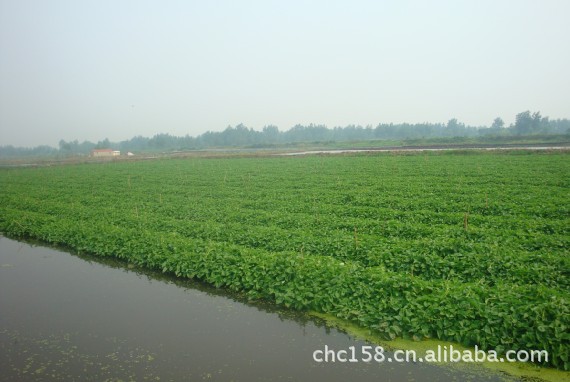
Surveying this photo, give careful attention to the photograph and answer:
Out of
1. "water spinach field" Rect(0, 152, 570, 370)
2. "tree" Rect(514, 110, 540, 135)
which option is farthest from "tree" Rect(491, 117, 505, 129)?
"water spinach field" Rect(0, 152, 570, 370)

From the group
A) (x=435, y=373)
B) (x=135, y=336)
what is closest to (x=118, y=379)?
(x=135, y=336)

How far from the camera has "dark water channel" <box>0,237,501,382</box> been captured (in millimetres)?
6234

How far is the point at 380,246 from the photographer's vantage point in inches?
400

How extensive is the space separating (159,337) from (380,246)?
6328 millimetres

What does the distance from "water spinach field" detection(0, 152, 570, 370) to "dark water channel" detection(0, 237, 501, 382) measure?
2.32 ft

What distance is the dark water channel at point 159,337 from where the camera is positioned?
6234mm

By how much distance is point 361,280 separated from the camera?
827 cm

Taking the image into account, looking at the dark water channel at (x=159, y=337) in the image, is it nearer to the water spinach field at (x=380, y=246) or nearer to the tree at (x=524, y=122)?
the water spinach field at (x=380, y=246)

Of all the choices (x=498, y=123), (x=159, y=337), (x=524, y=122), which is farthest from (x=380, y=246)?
(x=498, y=123)

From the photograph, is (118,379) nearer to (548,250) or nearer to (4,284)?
(4,284)

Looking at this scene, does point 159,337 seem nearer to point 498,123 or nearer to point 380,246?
point 380,246

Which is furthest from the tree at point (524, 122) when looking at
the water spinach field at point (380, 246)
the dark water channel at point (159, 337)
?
the dark water channel at point (159, 337)

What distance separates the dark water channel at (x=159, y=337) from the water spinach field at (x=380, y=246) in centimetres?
71

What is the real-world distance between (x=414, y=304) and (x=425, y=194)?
11.7m
